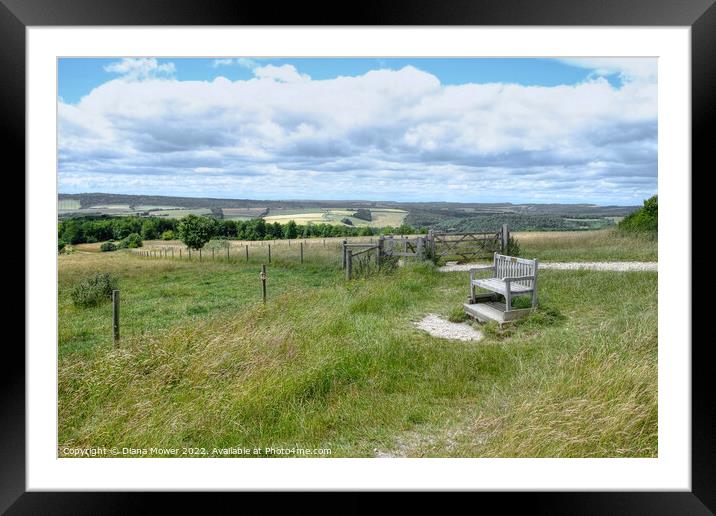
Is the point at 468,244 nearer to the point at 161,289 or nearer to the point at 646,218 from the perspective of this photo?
the point at 646,218

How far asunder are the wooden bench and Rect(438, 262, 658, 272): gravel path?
16.8 inches

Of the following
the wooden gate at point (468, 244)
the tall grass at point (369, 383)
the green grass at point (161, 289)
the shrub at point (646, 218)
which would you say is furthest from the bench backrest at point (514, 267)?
the green grass at point (161, 289)

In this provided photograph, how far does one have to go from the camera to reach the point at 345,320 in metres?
3.69

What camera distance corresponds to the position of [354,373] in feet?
9.66

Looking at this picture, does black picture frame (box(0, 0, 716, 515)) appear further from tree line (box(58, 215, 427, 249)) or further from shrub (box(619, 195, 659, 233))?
tree line (box(58, 215, 427, 249))

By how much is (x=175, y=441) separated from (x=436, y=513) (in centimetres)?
164

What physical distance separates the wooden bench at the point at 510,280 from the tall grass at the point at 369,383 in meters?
0.30

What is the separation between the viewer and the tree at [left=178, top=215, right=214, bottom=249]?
12.4 feet

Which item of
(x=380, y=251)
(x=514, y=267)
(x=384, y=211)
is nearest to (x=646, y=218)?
(x=514, y=267)

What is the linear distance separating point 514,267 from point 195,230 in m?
3.15
